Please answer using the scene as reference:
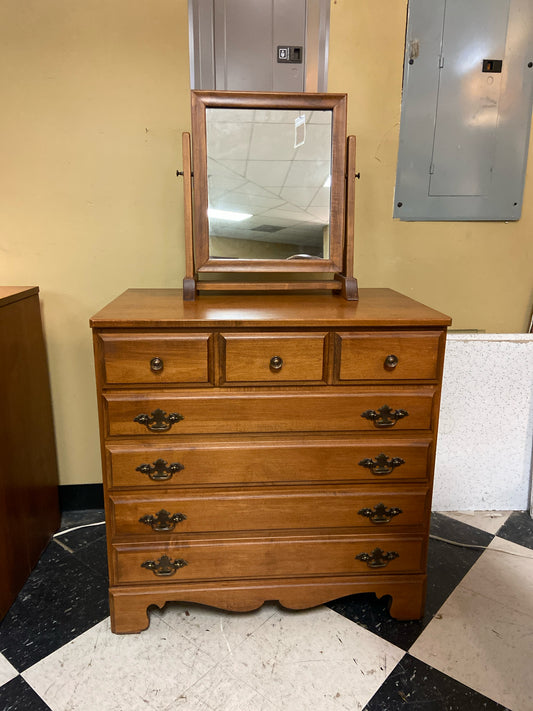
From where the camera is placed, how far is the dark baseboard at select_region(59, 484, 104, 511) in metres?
2.06

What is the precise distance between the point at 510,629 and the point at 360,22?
6.97 ft

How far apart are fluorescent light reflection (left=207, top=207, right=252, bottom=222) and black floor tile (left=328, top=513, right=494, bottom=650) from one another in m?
1.35

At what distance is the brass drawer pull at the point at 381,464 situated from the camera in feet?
4.62

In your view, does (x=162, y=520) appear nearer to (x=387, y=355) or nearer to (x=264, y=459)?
(x=264, y=459)

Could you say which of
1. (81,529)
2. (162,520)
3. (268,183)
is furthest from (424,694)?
(268,183)

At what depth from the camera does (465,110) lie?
1803 millimetres

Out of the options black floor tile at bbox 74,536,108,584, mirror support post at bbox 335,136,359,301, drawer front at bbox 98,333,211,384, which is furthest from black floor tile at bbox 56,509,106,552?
mirror support post at bbox 335,136,359,301

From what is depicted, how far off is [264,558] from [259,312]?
750 mm

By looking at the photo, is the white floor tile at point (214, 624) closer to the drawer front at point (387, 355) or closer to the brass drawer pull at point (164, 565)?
the brass drawer pull at point (164, 565)

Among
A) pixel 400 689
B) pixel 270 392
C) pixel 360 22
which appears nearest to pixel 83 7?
pixel 360 22

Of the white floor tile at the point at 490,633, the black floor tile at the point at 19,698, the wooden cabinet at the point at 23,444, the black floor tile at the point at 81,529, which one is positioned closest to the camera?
the black floor tile at the point at 19,698

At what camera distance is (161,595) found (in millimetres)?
1444

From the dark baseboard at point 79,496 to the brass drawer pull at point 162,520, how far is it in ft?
2.51

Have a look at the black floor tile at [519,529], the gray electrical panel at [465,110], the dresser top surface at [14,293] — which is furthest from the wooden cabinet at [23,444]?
the black floor tile at [519,529]
